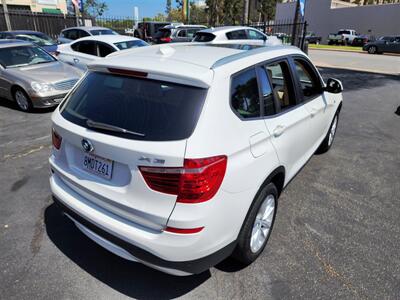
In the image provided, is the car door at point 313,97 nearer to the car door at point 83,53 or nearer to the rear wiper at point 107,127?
the rear wiper at point 107,127

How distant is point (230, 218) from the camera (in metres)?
2.14

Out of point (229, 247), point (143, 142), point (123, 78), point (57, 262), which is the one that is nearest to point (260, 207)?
point (229, 247)

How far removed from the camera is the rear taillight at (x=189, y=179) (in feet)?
6.23

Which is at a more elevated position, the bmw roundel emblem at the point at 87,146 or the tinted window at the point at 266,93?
the tinted window at the point at 266,93

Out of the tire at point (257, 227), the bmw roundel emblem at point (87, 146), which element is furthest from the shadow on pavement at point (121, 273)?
the bmw roundel emblem at point (87, 146)

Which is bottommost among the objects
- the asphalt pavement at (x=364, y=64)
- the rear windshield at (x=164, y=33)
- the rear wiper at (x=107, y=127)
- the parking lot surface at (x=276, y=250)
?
the asphalt pavement at (x=364, y=64)

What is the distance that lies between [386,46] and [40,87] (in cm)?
3155

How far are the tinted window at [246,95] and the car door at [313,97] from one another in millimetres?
993

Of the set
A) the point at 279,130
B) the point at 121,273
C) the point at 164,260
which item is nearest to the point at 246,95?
the point at 279,130

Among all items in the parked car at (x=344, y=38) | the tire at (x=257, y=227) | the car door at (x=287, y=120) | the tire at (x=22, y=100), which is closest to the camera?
the tire at (x=257, y=227)

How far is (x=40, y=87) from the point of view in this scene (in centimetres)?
694

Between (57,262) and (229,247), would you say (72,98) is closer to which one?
(57,262)

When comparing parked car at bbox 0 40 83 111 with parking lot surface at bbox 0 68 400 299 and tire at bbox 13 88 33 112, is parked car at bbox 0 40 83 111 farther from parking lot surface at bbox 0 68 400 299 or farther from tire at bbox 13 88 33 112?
parking lot surface at bbox 0 68 400 299

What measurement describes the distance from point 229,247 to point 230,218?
0.82 ft
